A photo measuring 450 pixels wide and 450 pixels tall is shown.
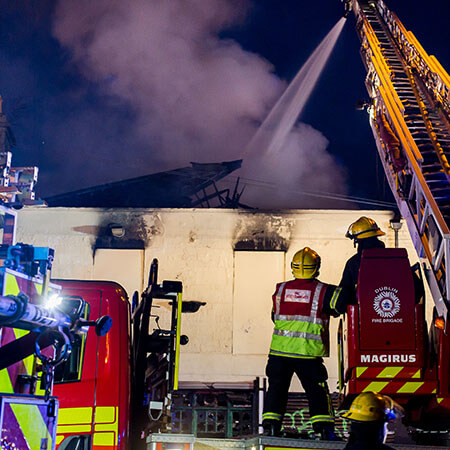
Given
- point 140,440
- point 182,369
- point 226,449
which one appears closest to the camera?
point 226,449

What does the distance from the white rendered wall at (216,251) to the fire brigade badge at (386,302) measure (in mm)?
8283

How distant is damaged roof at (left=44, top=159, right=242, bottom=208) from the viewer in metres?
19.3

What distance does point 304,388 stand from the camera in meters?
5.71

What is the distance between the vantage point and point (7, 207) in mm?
3906

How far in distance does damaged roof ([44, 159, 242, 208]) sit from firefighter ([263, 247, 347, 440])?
13561 millimetres

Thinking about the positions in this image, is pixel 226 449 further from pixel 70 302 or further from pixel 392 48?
pixel 392 48

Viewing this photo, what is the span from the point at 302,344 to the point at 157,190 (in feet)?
48.2

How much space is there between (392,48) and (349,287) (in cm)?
767

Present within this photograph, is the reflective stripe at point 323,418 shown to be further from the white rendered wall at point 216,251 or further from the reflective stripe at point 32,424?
the white rendered wall at point 216,251

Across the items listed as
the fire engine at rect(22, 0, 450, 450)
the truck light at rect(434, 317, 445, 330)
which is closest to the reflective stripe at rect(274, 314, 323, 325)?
the fire engine at rect(22, 0, 450, 450)

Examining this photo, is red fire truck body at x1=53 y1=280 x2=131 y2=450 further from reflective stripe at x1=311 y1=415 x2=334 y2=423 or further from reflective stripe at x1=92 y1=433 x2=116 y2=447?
reflective stripe at x1=311 y1=415 x2=334 y2=423

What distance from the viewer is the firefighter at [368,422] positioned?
3.47 metres

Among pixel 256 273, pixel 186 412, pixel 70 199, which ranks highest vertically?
pixel 70 199

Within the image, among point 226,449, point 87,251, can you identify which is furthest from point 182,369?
point 226,449
